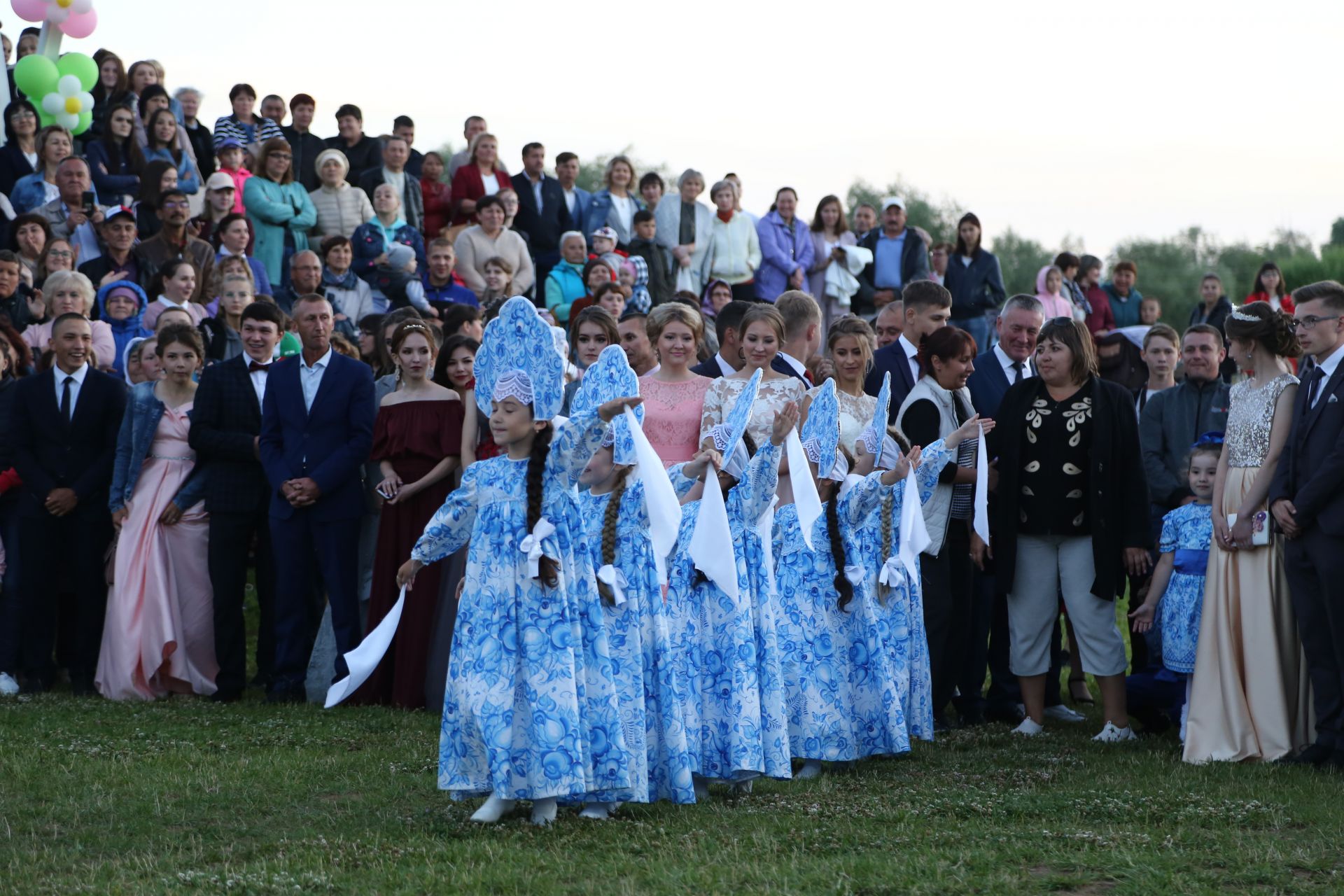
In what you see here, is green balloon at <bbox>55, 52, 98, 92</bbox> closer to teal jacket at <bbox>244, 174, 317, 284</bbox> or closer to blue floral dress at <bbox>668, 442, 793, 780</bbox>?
teal jacket at <bbox>244, 174, 317, 284</bbox>

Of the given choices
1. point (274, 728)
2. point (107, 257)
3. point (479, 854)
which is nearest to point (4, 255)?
point (107, 257)

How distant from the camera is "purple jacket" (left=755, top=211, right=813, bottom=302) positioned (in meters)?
17.0

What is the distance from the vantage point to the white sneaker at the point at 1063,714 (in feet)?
32.0

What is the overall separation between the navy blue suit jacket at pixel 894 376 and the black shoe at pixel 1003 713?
6.11 ft

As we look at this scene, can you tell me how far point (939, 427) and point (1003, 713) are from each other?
1900 mm

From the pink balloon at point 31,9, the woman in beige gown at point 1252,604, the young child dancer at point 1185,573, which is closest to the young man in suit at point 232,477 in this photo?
the young child dancer at point 1185,573

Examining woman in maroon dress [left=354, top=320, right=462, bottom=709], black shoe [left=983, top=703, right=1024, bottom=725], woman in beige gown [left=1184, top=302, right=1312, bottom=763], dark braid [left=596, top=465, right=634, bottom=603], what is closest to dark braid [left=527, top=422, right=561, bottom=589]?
dark braid [left=596, top=465, right=634, bottom=603]

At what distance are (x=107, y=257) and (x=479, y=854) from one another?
889 cm

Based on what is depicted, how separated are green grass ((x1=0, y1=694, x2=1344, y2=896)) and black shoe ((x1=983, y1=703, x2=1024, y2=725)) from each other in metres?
1.24

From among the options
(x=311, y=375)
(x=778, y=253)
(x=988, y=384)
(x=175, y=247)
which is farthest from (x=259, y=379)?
(x=778, y=253)

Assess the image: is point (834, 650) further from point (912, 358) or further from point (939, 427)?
point (912, 358)

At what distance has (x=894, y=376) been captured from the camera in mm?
9734

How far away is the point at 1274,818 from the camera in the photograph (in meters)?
6.27

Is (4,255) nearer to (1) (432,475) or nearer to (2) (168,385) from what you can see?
(2) (168,385)
